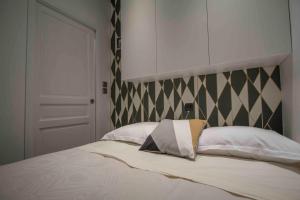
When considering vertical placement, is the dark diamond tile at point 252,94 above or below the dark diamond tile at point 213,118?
above

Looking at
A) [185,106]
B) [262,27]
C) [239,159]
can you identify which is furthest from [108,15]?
[239,159]

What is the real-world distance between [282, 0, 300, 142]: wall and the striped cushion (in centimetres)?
62

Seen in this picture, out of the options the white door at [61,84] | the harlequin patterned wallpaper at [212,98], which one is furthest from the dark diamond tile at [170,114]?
the white door at [61,84]

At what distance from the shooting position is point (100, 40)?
2385 millimetres

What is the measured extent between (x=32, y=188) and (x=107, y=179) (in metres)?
0.31

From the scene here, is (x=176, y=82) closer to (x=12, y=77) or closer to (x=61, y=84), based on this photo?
(x=61, y=84)

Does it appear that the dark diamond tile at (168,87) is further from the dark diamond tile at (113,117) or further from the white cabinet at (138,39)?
the dark diamond tile at (113,117)

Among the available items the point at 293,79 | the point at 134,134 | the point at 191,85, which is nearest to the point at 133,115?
the point at 134,134

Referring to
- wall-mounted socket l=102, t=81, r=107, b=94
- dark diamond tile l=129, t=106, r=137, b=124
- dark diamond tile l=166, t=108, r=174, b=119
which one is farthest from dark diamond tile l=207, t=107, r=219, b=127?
wall-mounted socket l=102, t=81, r=107, b=94

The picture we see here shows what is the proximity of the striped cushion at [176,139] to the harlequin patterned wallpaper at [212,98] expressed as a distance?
1.46 feet

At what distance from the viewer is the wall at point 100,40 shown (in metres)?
2.17

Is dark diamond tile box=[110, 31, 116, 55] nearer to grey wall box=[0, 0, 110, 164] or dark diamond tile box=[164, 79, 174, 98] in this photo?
grey wall box=[0, 0, 110, 164]

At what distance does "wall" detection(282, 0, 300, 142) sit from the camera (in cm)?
100

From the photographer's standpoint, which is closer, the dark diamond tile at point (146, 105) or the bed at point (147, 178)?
the bed at point (147, 178)
